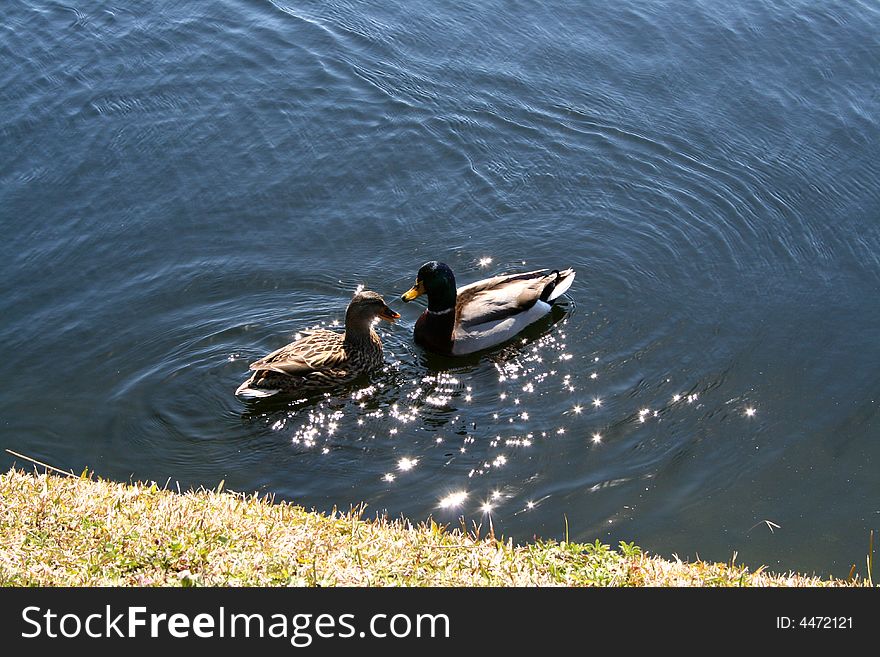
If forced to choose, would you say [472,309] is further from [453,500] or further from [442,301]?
[453,500]

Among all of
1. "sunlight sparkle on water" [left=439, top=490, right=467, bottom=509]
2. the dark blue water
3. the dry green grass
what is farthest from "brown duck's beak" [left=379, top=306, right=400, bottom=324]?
the dry green grass

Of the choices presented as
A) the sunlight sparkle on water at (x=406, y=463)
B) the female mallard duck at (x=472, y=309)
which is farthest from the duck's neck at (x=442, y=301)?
the sunlight sparkle on water at (x=406, y=463)

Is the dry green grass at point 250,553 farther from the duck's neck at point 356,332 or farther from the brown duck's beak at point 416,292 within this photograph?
the brown duck's beak at point 416,292

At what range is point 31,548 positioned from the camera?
6891mm

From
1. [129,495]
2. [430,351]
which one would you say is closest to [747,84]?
[430,351]

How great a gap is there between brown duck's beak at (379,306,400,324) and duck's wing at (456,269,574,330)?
83 centimetres

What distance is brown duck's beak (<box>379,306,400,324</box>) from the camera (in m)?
11.6

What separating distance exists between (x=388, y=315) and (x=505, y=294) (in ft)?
5.18

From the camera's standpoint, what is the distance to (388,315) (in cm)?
1166

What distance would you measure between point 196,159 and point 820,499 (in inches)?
405

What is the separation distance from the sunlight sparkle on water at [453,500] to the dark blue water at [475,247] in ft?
0.09

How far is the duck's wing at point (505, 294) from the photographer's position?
12.1 metres

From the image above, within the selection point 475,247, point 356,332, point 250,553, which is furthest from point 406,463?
point 475,247
